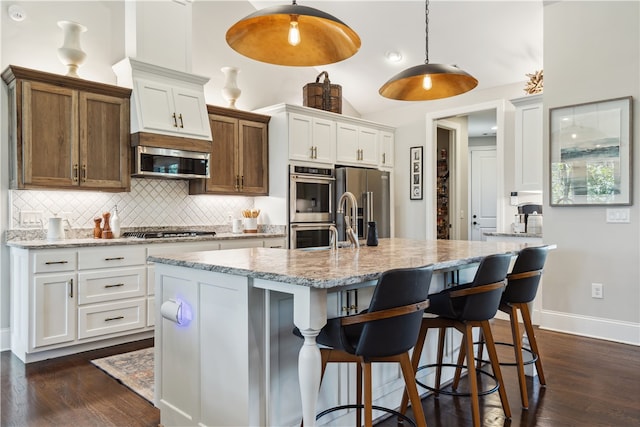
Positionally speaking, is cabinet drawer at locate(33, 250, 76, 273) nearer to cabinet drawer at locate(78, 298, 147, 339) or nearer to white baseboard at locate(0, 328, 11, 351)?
cabinet drawer at locate(78, 298, 147, 339)

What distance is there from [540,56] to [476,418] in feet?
13.6

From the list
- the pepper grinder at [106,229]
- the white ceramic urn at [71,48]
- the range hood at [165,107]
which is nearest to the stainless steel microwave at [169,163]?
the range hood at [165,107]

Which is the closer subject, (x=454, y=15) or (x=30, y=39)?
(x=30, y=39)

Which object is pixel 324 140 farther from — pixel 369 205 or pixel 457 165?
pixel 457 165

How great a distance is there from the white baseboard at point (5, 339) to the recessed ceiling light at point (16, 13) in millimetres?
2601

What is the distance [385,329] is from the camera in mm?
1640

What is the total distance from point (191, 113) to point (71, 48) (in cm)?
112

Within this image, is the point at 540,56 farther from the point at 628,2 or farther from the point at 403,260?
the point at 403,260

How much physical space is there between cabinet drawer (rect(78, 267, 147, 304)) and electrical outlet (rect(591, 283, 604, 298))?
397 centimetres

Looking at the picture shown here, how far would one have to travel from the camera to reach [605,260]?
3.90 meters

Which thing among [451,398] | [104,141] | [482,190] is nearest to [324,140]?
[104,141]

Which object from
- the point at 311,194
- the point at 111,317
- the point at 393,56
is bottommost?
the point at 111,317

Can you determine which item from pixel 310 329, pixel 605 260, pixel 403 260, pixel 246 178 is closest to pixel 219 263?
pixel 310 329

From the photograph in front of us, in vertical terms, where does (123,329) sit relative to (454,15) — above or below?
below
